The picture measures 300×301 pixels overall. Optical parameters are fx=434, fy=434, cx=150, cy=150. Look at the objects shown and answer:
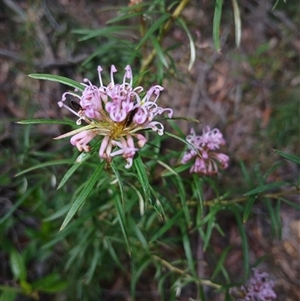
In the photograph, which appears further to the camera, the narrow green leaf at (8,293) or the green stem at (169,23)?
the narrow green leaf at (8,293)

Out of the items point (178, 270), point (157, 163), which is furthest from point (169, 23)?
point (178, 270)

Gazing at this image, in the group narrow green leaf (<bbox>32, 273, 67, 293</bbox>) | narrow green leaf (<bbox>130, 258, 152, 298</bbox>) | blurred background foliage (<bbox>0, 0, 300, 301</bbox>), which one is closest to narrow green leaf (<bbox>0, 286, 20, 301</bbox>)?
blurred background foliage (<bbox>0, 0, 300, 301</bbox>)

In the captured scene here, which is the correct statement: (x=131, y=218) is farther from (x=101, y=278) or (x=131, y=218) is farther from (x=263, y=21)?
(x=263, y=21)

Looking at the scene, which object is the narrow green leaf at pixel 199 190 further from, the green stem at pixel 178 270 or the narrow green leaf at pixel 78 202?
the narrow green leaf at pixel 78 202

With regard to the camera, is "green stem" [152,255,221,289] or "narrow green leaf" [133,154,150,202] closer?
"narrow green leaf" [133,154,150,202]

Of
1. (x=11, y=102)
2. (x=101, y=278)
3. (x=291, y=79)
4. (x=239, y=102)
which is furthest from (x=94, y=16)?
(x=101, y=278)

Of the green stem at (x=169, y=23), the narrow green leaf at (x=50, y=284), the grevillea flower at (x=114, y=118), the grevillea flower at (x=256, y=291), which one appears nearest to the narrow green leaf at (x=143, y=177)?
the grevillea flower at (x=114, y=118)

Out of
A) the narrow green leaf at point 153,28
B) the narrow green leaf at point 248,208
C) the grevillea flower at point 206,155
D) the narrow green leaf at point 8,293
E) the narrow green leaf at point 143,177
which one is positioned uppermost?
the narrow green leaf at point 153,28

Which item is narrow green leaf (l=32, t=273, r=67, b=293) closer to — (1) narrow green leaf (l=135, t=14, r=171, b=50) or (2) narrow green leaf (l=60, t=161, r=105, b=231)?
(2) narrow green leaf (l=60, t=161, r=105, b=231)

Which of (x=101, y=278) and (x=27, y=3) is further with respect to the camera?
(x=27, y=3)
